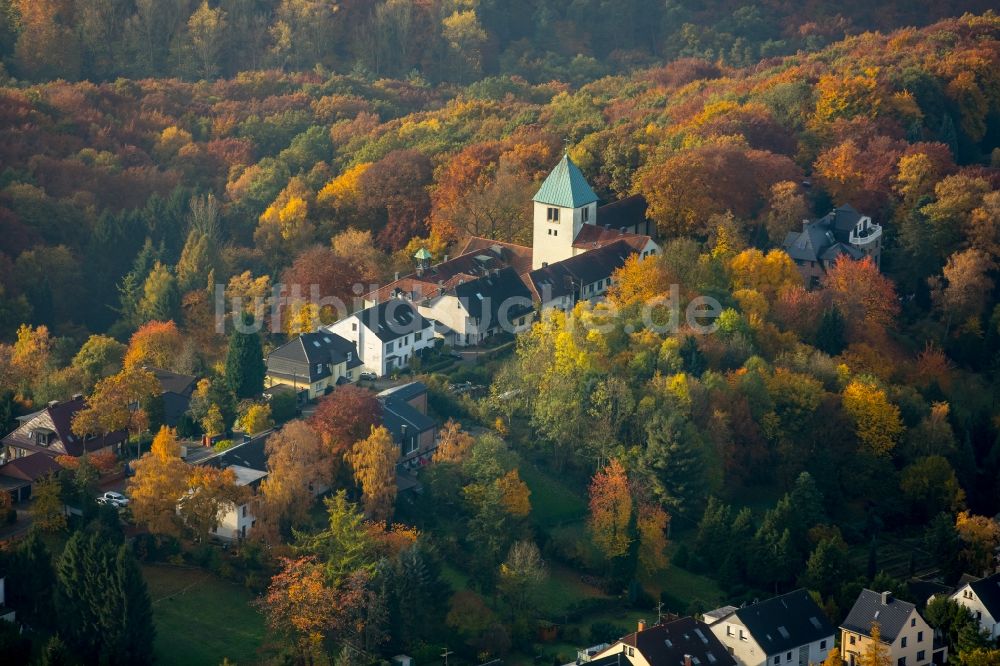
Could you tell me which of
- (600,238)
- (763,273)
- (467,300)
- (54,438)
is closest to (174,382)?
(54,438)

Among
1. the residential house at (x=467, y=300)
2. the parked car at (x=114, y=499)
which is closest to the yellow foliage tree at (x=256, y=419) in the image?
the parked car at (x=114, y=499)

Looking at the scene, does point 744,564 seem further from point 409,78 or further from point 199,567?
point 409,78

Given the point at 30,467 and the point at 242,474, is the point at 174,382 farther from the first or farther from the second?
the point at 242,474

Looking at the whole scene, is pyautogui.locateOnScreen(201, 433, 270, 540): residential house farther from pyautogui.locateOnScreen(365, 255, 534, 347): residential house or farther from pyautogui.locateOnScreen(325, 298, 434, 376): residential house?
pyautogui.locateOnScreen(365, 255, 534, 347): residential house

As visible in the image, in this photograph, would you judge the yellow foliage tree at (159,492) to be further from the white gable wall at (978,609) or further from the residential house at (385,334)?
the white gable wall at (978,609)

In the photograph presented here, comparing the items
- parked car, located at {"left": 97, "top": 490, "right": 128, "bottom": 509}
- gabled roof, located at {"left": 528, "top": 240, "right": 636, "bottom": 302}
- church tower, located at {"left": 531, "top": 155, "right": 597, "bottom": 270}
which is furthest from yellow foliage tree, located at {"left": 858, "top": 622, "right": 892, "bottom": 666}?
church tower, located at {"left": 531, "top": 155, "right": 597, "bottom": 270}

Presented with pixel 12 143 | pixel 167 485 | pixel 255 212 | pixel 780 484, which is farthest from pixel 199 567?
pixel 12 143
